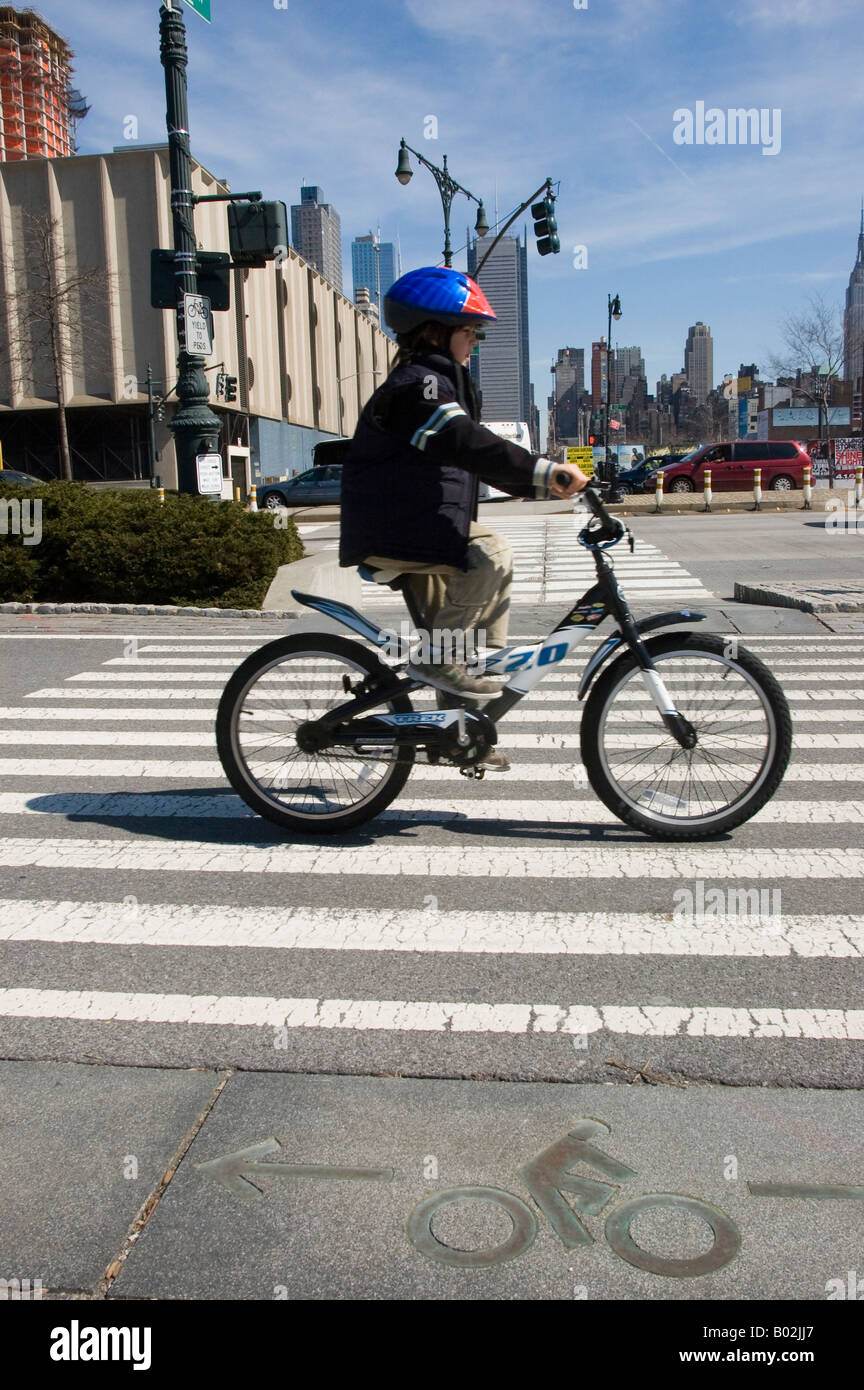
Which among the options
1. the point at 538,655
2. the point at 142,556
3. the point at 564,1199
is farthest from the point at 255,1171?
the point at 142,556

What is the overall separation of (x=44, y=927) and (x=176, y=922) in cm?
44

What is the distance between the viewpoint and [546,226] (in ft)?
90.8

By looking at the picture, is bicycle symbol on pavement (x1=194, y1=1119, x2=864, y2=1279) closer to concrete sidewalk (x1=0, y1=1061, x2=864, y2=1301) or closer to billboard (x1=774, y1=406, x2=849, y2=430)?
concrete sidewalk (x1=0, y1=1061, x2=864, y2=1301)

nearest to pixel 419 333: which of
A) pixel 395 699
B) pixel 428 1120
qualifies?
pixel 395 699

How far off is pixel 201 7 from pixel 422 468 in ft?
33.1

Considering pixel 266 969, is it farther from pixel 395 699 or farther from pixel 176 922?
pixel 395 699

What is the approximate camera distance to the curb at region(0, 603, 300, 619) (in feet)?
38.9

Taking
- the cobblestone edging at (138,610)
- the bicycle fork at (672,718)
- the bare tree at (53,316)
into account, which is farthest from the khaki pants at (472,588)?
the bare tree at (53,316)

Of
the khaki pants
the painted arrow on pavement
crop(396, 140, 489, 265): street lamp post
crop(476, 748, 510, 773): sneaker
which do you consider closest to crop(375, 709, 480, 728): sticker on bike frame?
crop(476, 748, 510, 773): sneaker

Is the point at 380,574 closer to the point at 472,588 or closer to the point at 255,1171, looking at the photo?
the point at 472,588

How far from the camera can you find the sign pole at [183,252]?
38.7 feet

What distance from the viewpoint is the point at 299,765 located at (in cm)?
492

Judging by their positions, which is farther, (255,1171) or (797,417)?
(797,417)

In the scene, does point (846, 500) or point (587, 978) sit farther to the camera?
point (846, 500)
